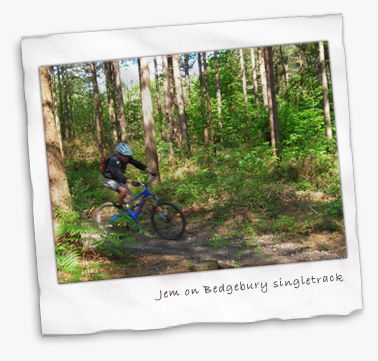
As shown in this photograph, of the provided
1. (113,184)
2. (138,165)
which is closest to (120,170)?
(113,184)

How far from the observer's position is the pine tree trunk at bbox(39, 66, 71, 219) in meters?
4.05

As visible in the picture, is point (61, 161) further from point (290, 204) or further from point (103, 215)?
point (290, 204)

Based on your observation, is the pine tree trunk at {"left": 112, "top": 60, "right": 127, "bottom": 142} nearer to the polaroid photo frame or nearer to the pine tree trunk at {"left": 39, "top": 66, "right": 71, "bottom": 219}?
the polaroid photo frame

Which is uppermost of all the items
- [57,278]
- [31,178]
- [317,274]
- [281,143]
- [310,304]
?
[281,143]

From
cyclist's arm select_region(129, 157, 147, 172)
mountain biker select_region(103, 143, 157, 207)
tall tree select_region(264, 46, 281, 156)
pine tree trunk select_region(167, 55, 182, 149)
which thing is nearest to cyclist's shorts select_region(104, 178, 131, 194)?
mountain biker select_region(103, 143, 157, 207)

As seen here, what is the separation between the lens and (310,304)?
401 cm

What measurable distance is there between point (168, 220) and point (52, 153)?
6.32 ft

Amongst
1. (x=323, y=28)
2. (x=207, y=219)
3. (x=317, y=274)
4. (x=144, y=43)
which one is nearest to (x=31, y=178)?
(x=144, y=43)

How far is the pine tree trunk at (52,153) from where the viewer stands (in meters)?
4.05

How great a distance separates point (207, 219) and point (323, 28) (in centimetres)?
308

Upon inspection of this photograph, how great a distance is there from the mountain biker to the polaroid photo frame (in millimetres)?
959

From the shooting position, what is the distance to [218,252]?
4258 millimetres

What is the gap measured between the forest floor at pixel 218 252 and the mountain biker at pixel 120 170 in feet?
2.64

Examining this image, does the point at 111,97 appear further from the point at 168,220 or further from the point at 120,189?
the point at 168,220
